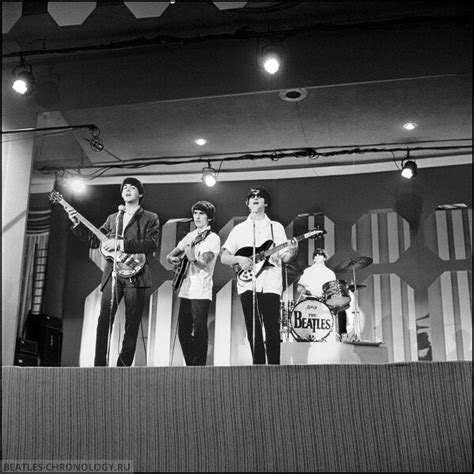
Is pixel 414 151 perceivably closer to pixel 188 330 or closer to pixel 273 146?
pixel 273 146

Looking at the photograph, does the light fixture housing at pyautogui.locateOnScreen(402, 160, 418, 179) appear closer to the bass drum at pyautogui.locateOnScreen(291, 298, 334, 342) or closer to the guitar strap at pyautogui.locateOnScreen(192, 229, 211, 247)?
the bass drum at pyautogui.locateOnScreen(291, 298, 334, 342)

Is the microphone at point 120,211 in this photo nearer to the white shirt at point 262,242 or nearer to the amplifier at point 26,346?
the white shirt at point 262,242

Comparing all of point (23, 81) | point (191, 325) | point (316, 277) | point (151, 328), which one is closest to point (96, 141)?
point (23, 81)

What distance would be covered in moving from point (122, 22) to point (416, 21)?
7.43 ft

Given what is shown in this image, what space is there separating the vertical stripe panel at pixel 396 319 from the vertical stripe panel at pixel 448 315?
1.23 ft

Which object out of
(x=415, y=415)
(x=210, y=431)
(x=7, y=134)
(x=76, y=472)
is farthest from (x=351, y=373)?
(x=7, y=134)

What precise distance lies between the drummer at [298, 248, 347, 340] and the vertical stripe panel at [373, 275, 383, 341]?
42cm

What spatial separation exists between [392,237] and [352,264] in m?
0.43

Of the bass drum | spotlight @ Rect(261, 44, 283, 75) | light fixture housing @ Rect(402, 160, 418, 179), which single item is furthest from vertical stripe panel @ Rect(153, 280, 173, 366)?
light fixture housing @ Rect(402, 160, 418, 179)

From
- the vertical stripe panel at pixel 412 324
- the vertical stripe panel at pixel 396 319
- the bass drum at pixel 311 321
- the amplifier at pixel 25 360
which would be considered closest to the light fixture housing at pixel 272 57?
the bass drum at pixel 311 321

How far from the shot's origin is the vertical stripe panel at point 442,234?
5.09m

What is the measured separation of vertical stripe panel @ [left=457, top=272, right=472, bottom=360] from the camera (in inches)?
204

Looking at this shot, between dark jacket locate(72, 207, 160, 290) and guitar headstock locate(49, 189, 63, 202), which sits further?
guitar headstock locate(49, 189, 63, 202)

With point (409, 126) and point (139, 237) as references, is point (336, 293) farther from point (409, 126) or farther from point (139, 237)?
point (139, 237)
